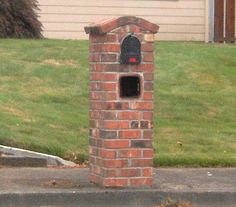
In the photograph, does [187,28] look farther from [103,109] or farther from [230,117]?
[103,109]

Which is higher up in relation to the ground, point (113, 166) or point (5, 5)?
point (5, 5)

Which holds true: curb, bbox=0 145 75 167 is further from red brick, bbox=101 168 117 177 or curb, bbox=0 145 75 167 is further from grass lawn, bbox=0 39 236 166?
red brick, bbox=101 168 117 177

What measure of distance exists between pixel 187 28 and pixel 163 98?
874 cm

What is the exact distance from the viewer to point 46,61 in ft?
49.0

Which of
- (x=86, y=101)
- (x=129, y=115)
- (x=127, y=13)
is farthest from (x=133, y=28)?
(x=127, y=13)

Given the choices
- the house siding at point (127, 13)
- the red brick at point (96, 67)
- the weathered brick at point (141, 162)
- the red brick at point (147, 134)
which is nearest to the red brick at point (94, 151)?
the weathered brick at point (141, 162)

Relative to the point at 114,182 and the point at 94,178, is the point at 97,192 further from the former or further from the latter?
the point at 94,178

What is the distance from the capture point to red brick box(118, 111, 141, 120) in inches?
324

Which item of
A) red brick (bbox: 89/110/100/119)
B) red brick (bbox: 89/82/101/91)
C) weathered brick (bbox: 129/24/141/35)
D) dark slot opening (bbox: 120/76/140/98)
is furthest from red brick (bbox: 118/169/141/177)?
weathered brick (bbox: 129/24/141/35)

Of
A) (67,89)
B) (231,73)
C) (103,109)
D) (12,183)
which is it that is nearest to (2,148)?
(12,183)

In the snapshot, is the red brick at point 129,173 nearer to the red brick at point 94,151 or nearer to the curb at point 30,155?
the red brick at point 94,151

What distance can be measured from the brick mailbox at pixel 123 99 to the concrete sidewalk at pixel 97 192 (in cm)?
20

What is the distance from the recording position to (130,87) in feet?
27.3

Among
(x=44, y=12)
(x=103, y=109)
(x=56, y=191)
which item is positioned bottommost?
(x=56, y=191)
